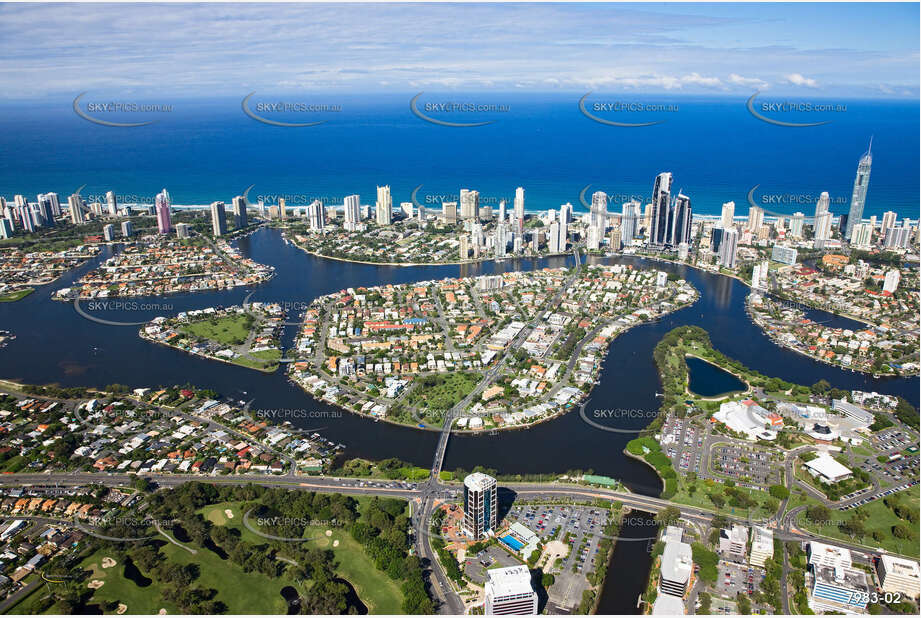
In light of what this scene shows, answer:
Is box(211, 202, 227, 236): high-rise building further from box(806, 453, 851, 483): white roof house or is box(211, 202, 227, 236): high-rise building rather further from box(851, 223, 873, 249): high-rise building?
box(851, 223, 873, 249): high-rise building

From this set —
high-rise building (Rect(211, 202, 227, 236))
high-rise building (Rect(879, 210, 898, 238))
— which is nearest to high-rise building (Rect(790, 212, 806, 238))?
high-rise building (Rect(879, 210, 898, 238))

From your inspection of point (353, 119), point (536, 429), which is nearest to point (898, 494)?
point (536, 429)

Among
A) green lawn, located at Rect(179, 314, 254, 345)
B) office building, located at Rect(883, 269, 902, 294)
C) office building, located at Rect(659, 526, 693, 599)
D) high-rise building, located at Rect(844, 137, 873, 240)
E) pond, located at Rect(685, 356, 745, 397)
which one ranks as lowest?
pond, located at Rect(685, 356, 745, 397)

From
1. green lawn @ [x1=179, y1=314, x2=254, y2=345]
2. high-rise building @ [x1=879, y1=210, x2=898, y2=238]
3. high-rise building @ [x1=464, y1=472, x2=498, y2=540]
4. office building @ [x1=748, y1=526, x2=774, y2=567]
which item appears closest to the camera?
office building @ [x1=748, y1=526, x2=774, y2=567]

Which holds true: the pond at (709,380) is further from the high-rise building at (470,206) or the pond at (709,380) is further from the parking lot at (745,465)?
the high-rise building at (470,206)

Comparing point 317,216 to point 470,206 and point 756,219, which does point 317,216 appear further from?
point 756,219

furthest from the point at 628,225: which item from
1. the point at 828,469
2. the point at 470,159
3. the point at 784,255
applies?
the point at 470,159

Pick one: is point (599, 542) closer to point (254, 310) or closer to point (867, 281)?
point (254, 310)
